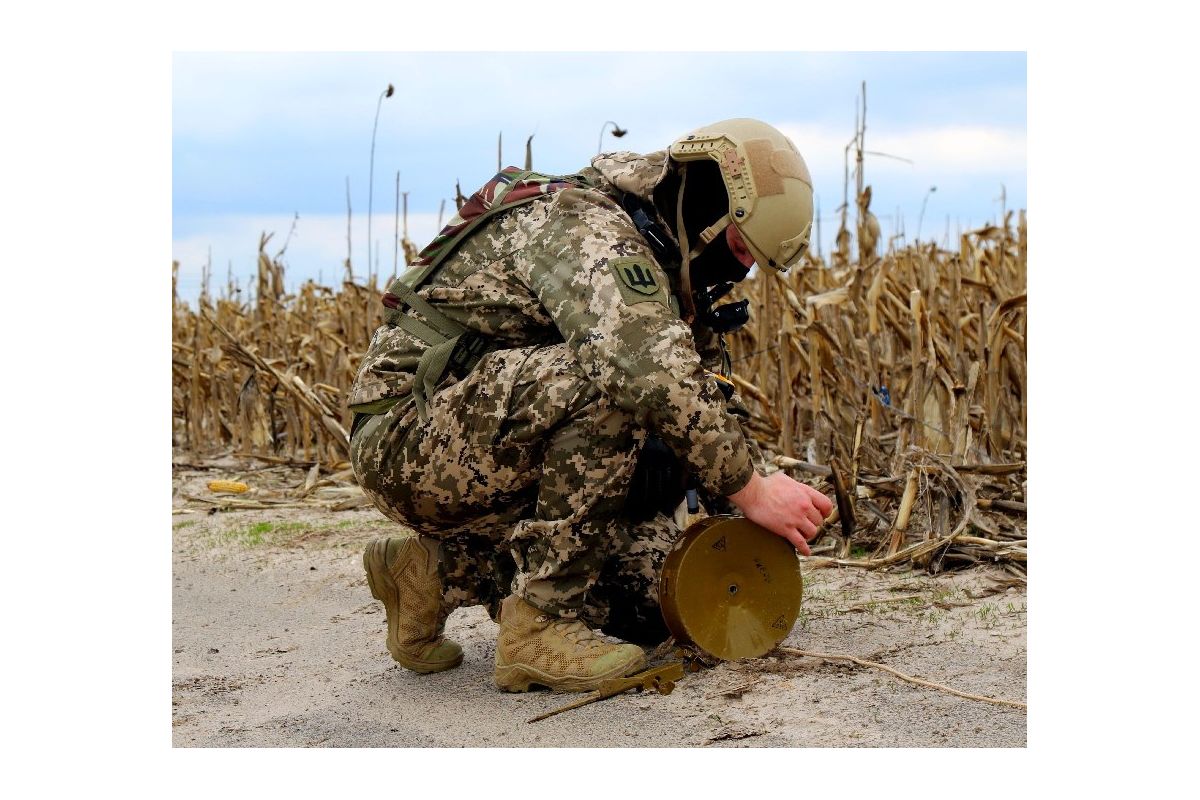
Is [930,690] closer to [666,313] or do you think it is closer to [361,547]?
[666,313]

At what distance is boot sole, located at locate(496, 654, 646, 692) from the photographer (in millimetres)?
3129

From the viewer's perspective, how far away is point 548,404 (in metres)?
3.01

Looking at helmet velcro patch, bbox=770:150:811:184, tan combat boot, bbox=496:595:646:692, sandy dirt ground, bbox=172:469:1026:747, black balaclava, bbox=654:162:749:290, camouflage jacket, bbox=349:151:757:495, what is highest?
helmet velcro patch, bbox=770:150:811:184

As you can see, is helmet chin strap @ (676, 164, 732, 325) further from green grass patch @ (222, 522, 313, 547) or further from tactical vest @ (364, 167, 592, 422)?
green grass patch @ (222, 522, 313, 547)

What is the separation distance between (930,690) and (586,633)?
2.85 feet

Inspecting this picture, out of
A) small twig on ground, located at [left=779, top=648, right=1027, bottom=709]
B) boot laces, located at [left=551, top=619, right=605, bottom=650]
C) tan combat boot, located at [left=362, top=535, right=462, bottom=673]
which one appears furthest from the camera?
tan combat boot, located at [left=362, top=535, right=462, bottom=673]

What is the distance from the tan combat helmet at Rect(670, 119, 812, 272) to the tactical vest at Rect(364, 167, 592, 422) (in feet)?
1.16

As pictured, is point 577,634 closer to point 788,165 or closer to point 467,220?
point 467,220

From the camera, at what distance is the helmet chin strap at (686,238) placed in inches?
124

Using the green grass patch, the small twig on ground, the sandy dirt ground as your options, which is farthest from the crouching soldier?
the green grass patch

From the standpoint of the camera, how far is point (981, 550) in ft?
13.9

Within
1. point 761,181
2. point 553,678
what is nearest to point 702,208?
point 761,181

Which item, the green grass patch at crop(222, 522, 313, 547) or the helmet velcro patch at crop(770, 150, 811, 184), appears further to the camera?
the green grass patch at crop(222, 522, 313, 547)

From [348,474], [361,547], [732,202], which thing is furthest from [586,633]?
[348,474]
